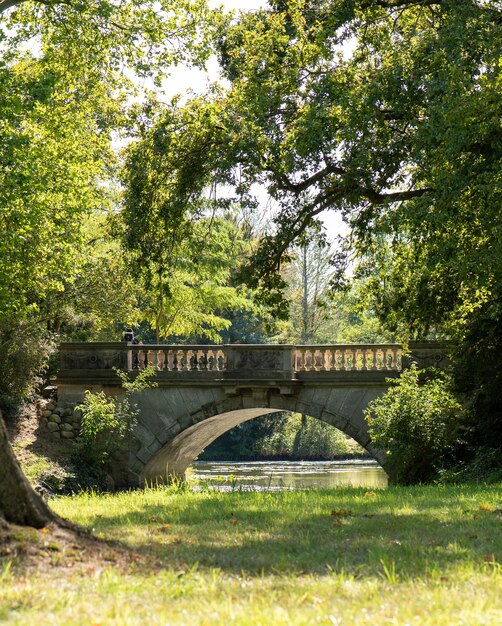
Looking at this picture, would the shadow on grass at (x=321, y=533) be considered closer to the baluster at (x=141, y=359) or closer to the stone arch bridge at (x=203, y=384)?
the stone arch bridge at (x=203, y=384)

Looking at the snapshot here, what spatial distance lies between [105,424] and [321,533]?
1432 cm

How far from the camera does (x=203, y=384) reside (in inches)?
915

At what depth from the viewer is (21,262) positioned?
739 inches

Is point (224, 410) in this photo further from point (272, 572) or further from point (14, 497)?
point (272, 572)

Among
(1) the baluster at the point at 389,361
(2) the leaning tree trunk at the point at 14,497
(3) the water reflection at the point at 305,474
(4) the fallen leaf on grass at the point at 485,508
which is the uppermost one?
(1) the baluster at the point at 389,361

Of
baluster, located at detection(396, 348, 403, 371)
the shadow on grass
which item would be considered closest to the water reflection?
baluster, located at detection(396, 348, 403, 371)

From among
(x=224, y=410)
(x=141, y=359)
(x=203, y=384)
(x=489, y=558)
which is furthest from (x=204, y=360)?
(x=489, y=558)

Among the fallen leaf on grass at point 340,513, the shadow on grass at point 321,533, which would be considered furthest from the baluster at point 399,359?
the fallen leaf on grass at point 340,513

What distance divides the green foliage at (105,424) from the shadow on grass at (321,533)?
33.7ft

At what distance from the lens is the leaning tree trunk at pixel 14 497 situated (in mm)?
5957

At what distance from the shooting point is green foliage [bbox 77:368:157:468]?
2091 centimetres

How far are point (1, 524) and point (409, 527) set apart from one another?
11.3ft

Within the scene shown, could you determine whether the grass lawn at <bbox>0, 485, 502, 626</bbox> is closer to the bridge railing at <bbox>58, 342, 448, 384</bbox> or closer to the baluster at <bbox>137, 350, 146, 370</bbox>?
the bridge railing at <bbox>58, 342, 448, 384</bbox>

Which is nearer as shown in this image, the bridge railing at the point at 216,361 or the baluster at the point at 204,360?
the bridge railing at the point at 216,361
